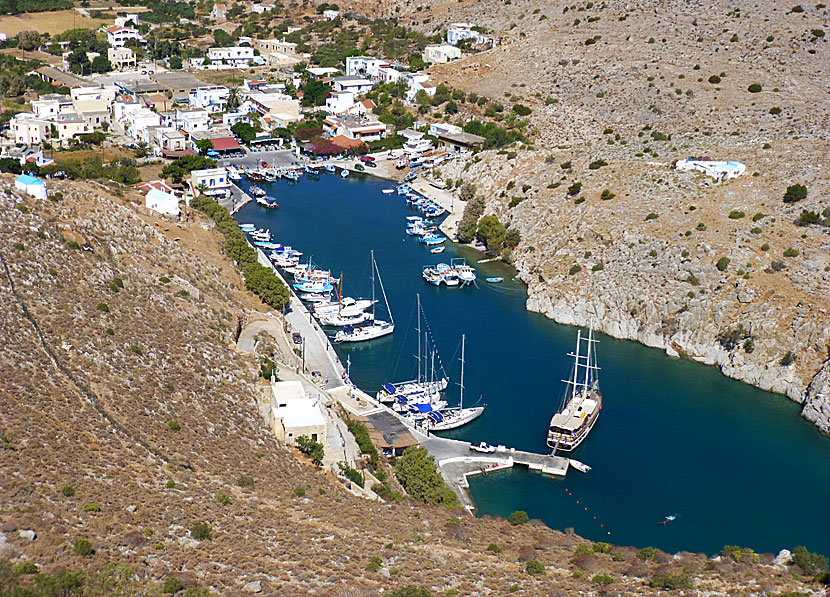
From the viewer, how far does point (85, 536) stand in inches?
1316

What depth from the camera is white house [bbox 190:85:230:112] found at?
120438 millimetres

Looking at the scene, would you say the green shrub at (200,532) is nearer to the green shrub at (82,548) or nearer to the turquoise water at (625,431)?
the green shrub at (82,548)

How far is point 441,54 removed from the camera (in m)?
132

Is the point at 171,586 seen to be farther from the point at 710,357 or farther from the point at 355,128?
the point at 355,128

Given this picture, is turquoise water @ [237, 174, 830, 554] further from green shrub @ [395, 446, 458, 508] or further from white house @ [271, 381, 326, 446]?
white house @ [271, 381, 326, 446]

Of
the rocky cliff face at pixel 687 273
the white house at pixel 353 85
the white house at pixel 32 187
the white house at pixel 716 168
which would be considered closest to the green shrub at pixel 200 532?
the white house at pixel 32 187

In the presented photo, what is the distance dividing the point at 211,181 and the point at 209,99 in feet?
97.9

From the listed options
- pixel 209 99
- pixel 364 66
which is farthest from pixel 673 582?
pixel 364 66

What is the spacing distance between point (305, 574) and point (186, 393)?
54.4 feet

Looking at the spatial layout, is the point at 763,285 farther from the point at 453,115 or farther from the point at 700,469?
the point at 453,115

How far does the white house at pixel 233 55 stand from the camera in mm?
142500

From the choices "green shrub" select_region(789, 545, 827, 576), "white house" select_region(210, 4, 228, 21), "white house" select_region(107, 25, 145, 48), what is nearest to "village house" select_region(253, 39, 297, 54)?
"white house" select_region(107, 25, 145, 48)

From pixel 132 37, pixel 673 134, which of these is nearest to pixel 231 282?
pixel 673 134

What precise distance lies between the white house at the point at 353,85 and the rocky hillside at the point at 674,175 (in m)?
8.80
